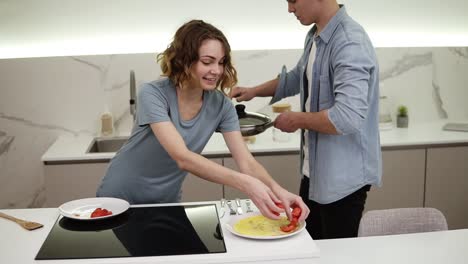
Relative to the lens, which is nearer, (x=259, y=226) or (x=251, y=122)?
(x=259, y=226)

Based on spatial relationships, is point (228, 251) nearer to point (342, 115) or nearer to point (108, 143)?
point (342, 115)

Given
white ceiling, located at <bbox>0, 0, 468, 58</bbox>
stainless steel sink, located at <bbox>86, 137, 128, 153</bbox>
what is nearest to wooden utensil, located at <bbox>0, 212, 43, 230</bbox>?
stainless steel sink, located at <bbox>86, 137, 128, 153</bbox>

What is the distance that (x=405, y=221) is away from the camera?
2.04 metres

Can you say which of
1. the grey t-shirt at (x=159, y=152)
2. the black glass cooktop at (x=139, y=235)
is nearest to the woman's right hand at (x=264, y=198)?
the black glass cooktop at (x=139, y=235)

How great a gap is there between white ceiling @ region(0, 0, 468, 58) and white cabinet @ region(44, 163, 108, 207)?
81cm

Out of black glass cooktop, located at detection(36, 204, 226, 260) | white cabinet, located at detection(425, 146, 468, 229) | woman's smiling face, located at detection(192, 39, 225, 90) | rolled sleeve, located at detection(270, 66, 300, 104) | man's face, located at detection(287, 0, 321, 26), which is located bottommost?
white cabinet, located at detection(425, 146, 468, 229)

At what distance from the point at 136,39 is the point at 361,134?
5.58 feet

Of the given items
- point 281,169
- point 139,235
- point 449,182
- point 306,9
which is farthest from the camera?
point 449,182

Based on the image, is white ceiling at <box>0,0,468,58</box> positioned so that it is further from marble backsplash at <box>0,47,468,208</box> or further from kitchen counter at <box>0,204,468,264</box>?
kitchen counter at <box>0,204,468,264</box>

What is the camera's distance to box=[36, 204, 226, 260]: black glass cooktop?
1582 mm

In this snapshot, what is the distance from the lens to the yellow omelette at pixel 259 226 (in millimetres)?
1680

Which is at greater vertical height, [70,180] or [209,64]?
[209,64]

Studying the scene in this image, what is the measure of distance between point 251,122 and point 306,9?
0.55 meters

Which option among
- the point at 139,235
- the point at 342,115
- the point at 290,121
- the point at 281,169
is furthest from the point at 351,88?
the point at 281,169
